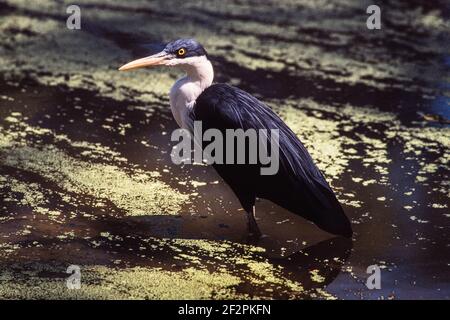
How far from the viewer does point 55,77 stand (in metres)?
6.79

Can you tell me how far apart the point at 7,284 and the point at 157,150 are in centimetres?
194

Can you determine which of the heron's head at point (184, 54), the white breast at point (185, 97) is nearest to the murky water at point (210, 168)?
the white breast at point (185, 97)

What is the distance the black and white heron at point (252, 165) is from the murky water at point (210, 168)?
202 millimetres

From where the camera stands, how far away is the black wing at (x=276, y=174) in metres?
4.39

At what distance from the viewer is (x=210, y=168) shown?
5.42m

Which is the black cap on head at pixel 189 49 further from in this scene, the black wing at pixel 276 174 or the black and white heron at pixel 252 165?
the black wing at pixel 276 174

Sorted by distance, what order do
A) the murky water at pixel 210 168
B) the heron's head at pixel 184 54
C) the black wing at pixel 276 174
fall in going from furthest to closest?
1. the heron's head at pixel 184 54
2. the black wing at pixel 276 174
3. the murky water at pixel 210 168

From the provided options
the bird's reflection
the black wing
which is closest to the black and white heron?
the black wing

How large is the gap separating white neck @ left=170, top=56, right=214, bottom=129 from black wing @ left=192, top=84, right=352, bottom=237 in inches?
2.0

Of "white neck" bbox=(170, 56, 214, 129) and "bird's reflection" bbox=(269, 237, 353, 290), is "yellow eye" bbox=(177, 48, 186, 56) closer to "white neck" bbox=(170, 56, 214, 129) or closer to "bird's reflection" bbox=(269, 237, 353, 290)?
"white neck" bbox=(170, 56, 214, 129)

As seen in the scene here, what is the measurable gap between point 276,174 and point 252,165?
0.44 ft

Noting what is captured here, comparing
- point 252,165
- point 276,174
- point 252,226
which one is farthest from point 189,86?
point 252,226
